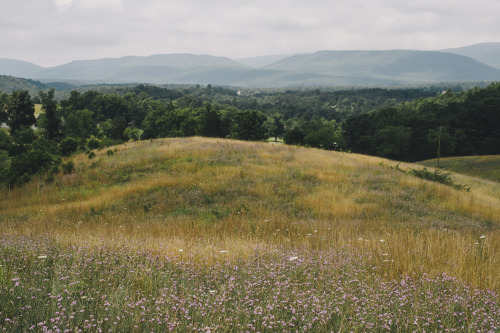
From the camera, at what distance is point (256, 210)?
43.1 ft

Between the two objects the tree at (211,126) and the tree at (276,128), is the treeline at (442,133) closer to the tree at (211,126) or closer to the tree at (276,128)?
the tree at (211,126)

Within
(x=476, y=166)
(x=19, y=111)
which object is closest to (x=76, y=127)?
(x=19, y=111)

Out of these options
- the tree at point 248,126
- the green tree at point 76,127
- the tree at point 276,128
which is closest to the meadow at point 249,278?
the tree at point 248,126

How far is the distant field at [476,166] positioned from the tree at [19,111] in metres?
108

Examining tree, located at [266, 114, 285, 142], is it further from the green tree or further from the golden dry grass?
the golden dry grass

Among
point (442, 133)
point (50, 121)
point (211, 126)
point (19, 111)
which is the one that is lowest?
point (442, 133)

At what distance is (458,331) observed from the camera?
11.4 feet

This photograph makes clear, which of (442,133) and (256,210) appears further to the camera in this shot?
(442,133)

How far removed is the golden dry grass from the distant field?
137 feet

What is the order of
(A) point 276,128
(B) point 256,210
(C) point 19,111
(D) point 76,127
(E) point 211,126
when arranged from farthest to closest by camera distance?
(A) point 276,128 → (C) point 19,111 → (E) point 211,126 → (D) point 76,127 → (B) point 256,210

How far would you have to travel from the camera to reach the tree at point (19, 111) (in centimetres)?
9700

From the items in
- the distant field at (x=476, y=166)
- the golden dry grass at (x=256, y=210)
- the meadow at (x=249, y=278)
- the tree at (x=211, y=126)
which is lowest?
the distant field at (x=476, y=166)

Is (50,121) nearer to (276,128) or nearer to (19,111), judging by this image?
(19,111)

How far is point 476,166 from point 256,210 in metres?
61.8
